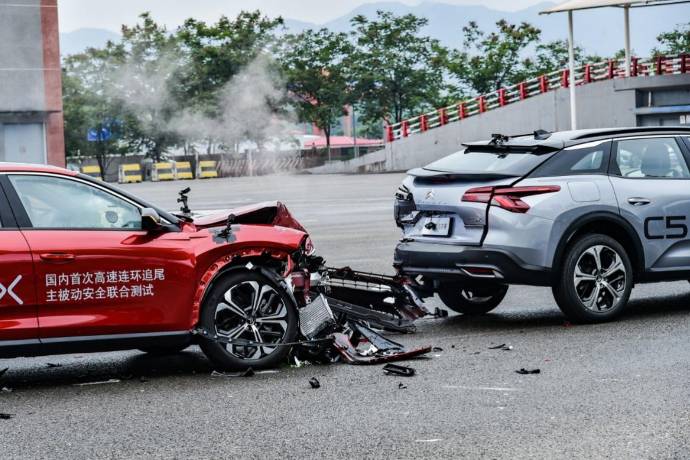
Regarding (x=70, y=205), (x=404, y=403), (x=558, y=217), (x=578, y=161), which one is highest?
(x=578, y=161)

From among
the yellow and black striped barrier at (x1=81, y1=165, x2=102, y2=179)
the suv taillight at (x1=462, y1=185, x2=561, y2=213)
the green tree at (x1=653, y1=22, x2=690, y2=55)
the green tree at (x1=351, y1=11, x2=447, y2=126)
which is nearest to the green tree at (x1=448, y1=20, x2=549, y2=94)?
the green tree at (x1=351, y1=11, x2=447, y2=126)

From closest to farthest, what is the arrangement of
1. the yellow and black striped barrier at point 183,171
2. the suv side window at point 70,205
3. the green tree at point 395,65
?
the suv side window at point 70,205
the yellow and black striped barrier at point 183,171
the green tree at point 395,65

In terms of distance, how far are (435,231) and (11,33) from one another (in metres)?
29.0

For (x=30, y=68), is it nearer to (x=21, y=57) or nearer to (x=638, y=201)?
(x=21, y=57)

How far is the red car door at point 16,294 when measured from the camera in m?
6.78

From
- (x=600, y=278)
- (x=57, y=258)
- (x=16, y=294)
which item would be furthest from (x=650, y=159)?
(x=16, y=294)

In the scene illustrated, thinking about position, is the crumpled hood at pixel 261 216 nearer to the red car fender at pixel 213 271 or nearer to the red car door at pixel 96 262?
the red car fender at pixel 213 271

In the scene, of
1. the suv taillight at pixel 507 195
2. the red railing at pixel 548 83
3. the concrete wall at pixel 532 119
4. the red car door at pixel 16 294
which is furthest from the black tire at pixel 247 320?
the red railing at pixel 548 83

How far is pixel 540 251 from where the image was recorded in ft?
29.4

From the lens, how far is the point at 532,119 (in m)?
54.0

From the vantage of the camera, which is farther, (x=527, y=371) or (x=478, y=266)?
(x=478, y=266)

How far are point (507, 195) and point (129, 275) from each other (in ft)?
10.6

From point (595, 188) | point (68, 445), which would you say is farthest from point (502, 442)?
point (595, 188)

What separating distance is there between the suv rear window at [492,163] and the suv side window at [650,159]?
741mm
